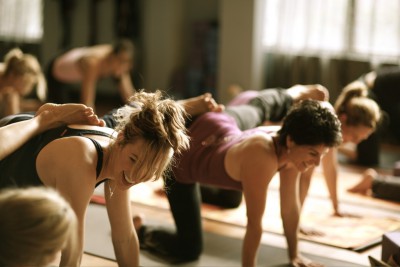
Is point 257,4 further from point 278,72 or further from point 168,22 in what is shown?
point 168,22

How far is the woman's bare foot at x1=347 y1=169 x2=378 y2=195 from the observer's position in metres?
3.65

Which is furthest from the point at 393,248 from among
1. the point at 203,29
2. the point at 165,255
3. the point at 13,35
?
the point at 13,35

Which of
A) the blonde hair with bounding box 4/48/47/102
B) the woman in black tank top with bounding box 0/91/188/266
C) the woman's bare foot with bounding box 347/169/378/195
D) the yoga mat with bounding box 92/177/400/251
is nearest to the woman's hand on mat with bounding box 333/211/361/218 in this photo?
the yoga mat with bounding box 92/177/400/251

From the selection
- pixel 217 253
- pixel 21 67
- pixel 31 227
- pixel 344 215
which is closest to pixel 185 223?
pixel 217 253

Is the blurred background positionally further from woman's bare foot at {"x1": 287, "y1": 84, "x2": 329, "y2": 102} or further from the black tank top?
the black tank top

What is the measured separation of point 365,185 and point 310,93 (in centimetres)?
93

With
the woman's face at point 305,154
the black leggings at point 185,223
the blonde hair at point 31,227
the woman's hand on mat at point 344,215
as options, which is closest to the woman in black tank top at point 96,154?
the blonde hair at point 31,227

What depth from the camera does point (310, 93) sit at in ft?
9.98

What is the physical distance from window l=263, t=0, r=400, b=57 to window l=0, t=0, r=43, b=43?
3.16 meters

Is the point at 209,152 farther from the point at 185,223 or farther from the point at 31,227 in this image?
the point at 31,227

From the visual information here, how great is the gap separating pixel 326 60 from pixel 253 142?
11.2 ft

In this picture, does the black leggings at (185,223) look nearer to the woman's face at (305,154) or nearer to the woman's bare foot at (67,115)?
the woman's face at (305,154)

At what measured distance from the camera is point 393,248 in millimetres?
2385

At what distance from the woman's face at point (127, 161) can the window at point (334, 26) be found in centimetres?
391
